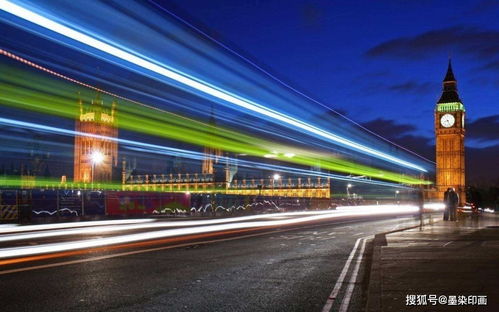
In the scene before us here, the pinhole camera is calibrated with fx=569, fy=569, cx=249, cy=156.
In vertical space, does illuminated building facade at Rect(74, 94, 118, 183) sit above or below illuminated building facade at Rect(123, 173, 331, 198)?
above

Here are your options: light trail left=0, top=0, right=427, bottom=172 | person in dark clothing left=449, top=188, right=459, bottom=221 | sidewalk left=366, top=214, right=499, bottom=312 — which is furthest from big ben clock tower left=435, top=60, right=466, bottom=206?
sidewalk left=366, top=214, right=499, bottom=312

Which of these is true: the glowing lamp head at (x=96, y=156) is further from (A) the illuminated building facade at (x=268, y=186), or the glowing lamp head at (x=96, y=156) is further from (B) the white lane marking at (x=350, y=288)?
(B) the white lane marking at (x=350, y=288)

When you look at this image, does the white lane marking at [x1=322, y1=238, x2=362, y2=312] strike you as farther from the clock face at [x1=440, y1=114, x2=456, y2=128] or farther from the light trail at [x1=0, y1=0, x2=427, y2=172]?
the clock face at [x1=440, y1=114, x2=456, y2=128]

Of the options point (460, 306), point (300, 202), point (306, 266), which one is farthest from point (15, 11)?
point (300, 202)

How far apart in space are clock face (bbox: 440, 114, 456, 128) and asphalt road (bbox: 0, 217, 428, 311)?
13537 centimetres

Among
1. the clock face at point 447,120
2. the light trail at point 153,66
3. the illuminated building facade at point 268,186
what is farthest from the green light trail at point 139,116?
the illuminated building facade at point 268,186

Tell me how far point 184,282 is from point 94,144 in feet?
487

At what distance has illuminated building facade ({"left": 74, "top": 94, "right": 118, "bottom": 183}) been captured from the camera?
155 metres

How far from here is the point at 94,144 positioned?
152625 millimetres

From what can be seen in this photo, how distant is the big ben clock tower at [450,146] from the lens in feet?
448

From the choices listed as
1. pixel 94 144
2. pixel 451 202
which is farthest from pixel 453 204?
pixel 94 144

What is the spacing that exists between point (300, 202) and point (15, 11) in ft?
152

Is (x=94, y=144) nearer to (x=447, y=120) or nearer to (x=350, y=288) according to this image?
(x=447, y=120)

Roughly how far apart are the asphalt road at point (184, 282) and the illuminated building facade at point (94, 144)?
142m
